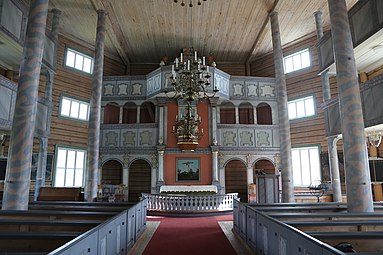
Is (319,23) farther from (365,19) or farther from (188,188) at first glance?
(188,188)

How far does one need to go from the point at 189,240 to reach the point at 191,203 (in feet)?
15.1

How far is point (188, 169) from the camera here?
1495cm

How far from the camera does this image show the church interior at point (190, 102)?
7.40 metres

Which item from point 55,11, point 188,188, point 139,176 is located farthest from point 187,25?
point 139,176

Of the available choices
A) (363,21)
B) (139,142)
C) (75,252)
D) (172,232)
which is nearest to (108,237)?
(75,252)

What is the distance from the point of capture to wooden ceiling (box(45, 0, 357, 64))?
12.6 metres

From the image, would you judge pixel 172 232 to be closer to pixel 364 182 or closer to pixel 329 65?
pixel 364 182

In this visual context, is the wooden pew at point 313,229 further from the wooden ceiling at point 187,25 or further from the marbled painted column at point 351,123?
the wooden ceiling at point 187,25

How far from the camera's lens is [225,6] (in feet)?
42.0

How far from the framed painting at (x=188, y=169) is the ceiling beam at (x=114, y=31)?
7.98m

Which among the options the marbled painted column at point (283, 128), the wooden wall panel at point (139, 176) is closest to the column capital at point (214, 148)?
the marbled painted column at point (283, 128)

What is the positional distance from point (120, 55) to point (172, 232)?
13.5 meters

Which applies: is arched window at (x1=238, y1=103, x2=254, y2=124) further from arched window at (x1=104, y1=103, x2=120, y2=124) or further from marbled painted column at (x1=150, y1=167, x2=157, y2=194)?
arched window at (x1=104, y1=103, x2=120, y2=124)

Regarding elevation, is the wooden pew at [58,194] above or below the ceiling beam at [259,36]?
below
